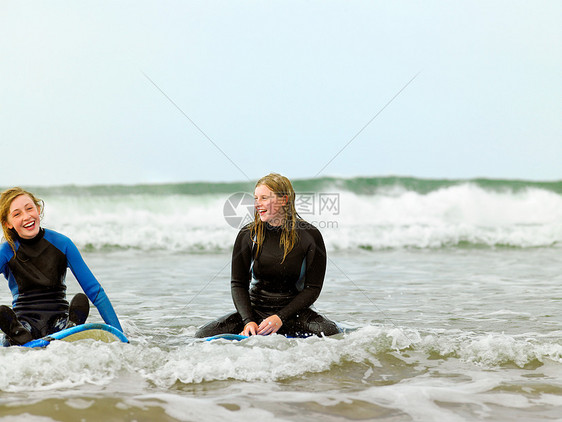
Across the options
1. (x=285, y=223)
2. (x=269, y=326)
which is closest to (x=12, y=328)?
(x=269, y=326)

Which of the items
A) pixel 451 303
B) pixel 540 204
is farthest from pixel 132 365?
pixel 540 204

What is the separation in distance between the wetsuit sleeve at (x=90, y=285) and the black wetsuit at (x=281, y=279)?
0.67m

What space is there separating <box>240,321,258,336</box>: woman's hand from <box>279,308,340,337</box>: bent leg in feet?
0.85

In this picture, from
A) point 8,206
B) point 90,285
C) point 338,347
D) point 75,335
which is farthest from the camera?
point 90,285

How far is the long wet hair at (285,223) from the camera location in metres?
4.35

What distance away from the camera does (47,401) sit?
3012 millimetres

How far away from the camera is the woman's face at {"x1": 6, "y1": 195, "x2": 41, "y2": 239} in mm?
3986

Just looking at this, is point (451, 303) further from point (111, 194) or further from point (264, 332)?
point (111, 194)

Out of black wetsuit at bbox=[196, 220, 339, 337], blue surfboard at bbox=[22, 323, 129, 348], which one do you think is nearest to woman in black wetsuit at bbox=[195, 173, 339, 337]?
black wetsuit at bbox=[196, 220, 339, 337]

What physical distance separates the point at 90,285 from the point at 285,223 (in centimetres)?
139

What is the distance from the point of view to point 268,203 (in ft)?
14.1

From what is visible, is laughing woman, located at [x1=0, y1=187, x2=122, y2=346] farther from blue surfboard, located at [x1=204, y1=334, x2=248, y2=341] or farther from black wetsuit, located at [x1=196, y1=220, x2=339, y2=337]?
black wetsuit, located at [x1=196, y1=220, x2=339, y2=337]
